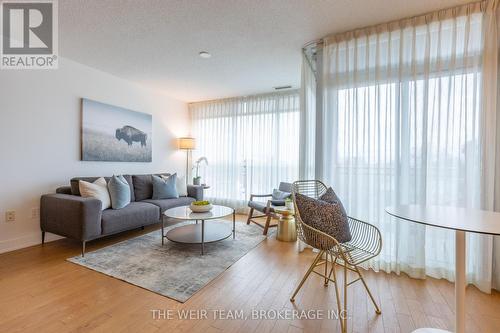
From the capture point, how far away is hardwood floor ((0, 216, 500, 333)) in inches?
60.9

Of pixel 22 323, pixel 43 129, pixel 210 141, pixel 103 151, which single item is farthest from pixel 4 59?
pixel 210 141

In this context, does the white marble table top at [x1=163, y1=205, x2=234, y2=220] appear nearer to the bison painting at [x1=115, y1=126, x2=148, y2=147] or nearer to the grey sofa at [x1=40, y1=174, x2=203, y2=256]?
the grey sofa at [x1=40, y1=174, x2=203, y2=256]

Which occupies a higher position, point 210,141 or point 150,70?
point 150,70

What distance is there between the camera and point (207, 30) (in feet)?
8.03

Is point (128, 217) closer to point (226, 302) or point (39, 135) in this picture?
point (39, 135)

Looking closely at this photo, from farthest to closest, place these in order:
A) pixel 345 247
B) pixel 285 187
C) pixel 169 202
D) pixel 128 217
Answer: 1. pixel 285 187
2. pixel 169 202
3. pixel 128 217
4. pixel 345 247

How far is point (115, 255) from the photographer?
2.61m

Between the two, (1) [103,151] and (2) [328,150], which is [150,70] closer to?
(1) [103,151]

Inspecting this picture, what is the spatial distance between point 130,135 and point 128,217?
169cm

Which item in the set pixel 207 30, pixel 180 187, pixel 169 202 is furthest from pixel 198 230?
pixel 207 30

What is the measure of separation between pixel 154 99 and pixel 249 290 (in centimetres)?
401

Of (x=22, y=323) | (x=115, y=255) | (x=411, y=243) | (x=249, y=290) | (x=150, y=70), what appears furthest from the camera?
(x=150, y=70)

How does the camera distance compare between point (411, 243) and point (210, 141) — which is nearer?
point (411, 243)

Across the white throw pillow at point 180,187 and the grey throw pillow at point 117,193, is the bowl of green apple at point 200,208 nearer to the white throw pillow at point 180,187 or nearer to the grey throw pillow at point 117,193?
the grey throw pillow at point 117,193
